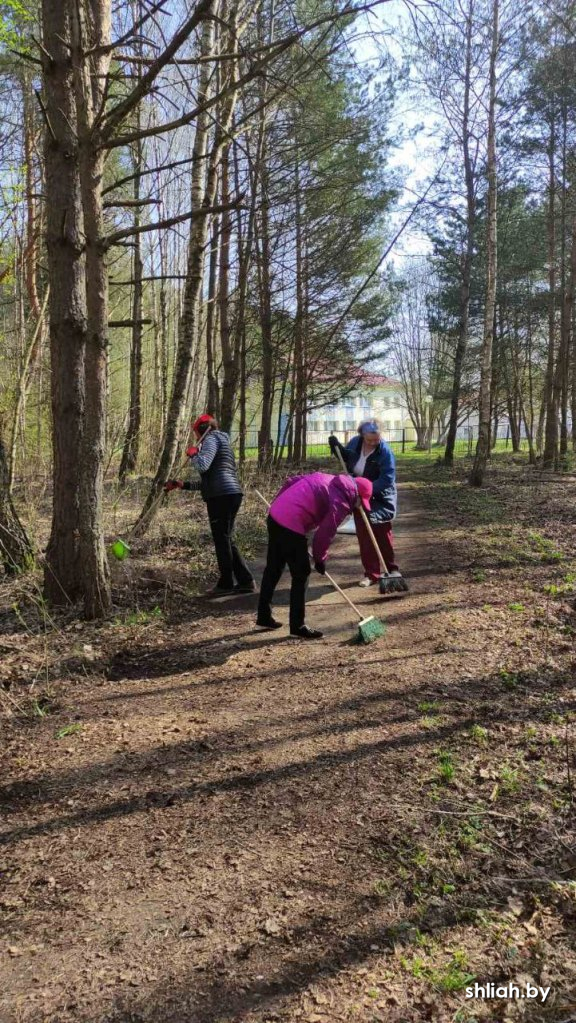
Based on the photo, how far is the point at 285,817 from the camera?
280cm

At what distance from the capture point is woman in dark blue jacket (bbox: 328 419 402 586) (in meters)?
6.25

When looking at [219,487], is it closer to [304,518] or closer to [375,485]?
[304,518]

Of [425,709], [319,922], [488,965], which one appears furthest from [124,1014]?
[425,709]

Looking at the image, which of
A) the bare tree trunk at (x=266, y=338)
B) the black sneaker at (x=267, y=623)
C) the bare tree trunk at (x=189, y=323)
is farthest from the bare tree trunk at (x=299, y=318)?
the black sneaker at (x=267, y=623)

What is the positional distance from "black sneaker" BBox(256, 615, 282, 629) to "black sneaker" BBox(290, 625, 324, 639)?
25 centimetres

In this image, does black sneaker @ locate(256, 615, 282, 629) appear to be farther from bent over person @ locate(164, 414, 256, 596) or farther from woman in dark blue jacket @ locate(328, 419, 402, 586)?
woman in dark blue jacket @ locate(328, 419, 402, 586)

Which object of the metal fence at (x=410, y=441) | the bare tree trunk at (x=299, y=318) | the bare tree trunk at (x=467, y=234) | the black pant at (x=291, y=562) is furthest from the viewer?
the metal fence at (x=410, y=441)

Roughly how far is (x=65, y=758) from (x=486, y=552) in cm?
574

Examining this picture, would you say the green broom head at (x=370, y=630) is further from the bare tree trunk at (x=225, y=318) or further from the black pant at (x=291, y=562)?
the bare tree trunk at (x=225, y=318)

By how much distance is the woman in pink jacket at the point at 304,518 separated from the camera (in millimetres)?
4703

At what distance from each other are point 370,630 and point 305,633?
551mm

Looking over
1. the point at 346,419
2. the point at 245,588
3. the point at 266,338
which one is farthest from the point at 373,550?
the point at 346,419

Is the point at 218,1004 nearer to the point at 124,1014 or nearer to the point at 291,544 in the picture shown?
the point at 124,1014

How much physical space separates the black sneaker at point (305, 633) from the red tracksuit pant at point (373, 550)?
149 cm
